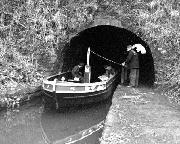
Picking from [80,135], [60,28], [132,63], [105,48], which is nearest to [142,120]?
[80,135]

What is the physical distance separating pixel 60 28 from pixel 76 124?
4.20 meters

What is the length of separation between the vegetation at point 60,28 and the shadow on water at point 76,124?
5.56 feet

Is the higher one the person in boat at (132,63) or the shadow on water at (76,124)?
the person in boat at (132,63)

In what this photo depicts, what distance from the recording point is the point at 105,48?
20.2 meters

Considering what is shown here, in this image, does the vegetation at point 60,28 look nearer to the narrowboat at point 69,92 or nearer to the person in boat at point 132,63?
the person in boat at point 132,63

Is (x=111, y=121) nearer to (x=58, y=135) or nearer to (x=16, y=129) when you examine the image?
(x=58, y=135)

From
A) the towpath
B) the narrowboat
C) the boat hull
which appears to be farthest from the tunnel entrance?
the towpath

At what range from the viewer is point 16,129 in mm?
11180

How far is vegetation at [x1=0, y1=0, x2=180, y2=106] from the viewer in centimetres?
1287

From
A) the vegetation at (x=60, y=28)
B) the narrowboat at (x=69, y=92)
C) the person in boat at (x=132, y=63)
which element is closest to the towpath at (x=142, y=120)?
the narrowboat at (x=69, y=92)

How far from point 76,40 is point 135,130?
26.9 ft

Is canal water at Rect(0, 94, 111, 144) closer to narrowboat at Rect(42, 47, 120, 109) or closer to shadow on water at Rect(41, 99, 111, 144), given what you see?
shadow on water at Rect(41, 99, 111, 144)

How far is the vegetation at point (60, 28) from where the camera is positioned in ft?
42.2

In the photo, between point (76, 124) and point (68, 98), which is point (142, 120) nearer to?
point (76, 124)
